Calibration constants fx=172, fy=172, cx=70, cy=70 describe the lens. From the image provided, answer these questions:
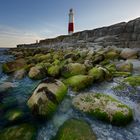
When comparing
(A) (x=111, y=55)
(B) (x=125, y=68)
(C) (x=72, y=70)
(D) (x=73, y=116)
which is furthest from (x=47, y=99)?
(A) (x=111, y=55)

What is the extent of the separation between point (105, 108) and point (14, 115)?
227 centimetres

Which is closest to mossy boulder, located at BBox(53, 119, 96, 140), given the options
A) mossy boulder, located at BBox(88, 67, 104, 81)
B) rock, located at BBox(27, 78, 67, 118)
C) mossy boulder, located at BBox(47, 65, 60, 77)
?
rock, located at BBox(27, 78, 67, 118)

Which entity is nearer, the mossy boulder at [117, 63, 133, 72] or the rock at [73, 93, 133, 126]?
the rock at [73, 93, 133, 126]

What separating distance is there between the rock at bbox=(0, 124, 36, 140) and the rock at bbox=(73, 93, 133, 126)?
58.9 inches

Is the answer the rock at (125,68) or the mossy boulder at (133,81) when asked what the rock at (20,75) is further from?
the mossy boulder at (133,81)

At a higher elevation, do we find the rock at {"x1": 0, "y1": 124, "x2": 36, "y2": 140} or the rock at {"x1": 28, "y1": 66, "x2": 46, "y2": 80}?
the rock at {"x1": 0, "y1": 124, "x2": 36, "y2": 140}

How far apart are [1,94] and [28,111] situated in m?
1.93

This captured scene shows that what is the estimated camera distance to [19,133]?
352cm

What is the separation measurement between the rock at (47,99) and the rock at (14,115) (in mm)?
327

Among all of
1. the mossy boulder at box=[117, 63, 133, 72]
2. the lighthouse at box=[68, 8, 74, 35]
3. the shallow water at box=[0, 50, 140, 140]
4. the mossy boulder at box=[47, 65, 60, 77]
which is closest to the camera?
the shallow water at box=[0, 50, 140, 140]

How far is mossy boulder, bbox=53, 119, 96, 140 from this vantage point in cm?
339

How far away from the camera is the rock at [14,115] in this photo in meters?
4.18

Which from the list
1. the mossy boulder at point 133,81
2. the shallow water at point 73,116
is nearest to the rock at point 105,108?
the shallow water at point 73,116

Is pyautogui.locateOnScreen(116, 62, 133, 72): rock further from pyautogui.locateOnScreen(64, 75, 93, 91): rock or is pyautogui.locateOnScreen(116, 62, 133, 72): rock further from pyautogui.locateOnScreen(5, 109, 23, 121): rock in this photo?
pyautogui.locateOnScreen(5, 109, 23, 121): rock
